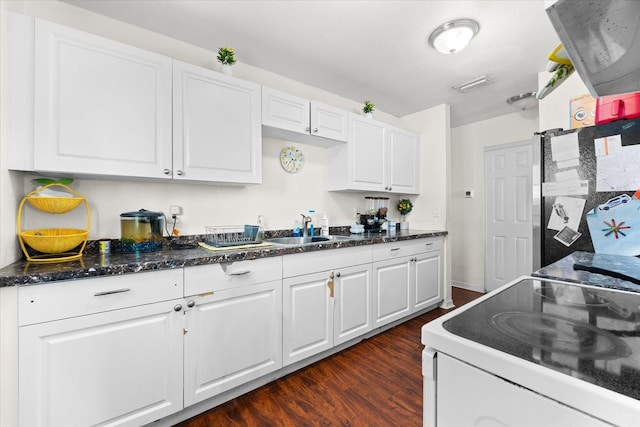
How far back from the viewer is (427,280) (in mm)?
2912

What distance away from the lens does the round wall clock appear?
2.54 meters

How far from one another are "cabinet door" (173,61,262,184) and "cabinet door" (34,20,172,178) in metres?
0.07

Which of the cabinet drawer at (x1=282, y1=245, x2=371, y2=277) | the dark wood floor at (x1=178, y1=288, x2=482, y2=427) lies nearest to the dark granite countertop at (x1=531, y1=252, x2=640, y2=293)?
the dark wood floor at (x1=178, y1=288, x2=482, y2=427)

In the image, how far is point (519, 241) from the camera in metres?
3.41

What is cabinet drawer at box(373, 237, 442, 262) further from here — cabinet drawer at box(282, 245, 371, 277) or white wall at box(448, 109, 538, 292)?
white wall at box(448, 109, 538, 292)

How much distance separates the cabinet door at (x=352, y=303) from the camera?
208 centimetres

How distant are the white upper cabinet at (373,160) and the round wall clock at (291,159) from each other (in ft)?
→ 1.21

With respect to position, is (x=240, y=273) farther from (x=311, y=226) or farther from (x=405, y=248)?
(x=405, y=248)

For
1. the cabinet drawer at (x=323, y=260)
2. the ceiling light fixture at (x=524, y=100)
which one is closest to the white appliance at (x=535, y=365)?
the cabinet drawer at (x=323, y=260)

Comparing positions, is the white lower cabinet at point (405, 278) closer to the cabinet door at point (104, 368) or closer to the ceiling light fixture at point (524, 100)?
the cabinet door at point (104, 368)

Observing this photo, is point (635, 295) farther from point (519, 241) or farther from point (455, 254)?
point (455, 254)

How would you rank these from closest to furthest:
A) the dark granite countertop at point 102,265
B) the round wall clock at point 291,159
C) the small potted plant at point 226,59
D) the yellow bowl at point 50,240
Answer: the dark granite countertop at point 102,265
the yellow bowl at point 50,240
the small potted plant at point 226,59
the round wall clock at point 291,159

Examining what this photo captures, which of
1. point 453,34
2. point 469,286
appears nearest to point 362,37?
point 453,34

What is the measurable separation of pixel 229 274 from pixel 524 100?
11.7 feet
